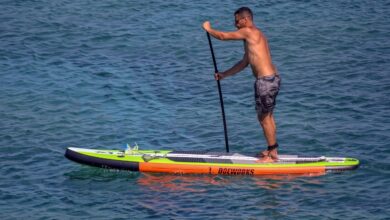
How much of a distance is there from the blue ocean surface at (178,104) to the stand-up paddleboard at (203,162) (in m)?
0.16

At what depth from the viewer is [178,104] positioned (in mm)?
21125

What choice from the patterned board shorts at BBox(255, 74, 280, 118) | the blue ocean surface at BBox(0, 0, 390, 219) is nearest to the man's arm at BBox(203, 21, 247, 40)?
the patterned board shorts at BBox(255, 74, 280, 118)

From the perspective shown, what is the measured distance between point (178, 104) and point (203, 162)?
4568mm

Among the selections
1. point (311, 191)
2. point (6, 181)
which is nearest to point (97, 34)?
point (6, 181)

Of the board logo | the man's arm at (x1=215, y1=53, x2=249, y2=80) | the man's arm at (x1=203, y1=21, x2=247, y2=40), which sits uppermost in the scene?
the man's arm at (x1=203, y1=21, x2=247, y2=40)

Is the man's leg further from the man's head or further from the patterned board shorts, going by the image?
the man's head

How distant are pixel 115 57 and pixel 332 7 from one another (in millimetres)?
8062

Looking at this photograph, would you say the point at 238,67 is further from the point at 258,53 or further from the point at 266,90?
the point at 266,90

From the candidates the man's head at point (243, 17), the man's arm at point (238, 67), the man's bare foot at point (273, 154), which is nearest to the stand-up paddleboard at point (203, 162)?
the man's bare foot at point (273, 154)

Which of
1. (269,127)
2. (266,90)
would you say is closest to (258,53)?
(266,90)

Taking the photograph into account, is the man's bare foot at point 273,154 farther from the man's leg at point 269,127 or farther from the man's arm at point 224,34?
the man's arm at point 224,34

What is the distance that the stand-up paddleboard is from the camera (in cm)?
1655

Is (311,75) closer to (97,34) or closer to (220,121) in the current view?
(220,121)

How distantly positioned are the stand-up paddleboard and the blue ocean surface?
0.16m
